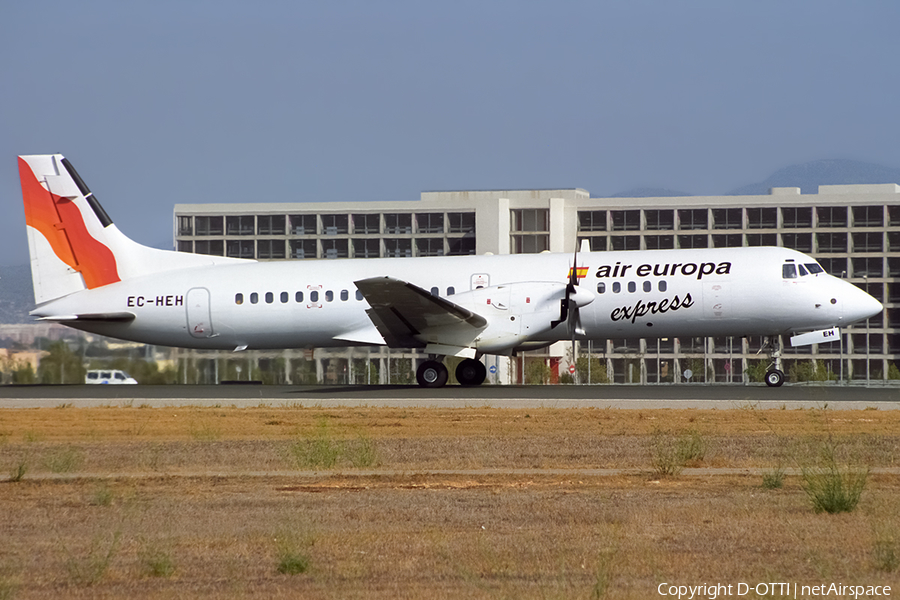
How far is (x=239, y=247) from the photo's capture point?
10762cm

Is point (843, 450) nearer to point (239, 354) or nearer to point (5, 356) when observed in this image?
point (239, 354)

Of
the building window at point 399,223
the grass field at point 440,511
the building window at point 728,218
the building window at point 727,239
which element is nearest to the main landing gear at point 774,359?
the grass field at point 440,511

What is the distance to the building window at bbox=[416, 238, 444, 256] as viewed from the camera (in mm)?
105250

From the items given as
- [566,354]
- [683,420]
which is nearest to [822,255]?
[566,354]

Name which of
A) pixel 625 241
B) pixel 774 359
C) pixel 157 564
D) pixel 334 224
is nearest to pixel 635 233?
pixel 625 241

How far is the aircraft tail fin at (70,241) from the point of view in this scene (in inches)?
1345

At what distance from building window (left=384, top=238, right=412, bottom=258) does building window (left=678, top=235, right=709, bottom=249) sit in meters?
27.3

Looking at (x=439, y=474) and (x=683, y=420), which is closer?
(x=439, y=474)

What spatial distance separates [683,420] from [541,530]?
1324 cm

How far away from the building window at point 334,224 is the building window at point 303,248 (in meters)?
1.92

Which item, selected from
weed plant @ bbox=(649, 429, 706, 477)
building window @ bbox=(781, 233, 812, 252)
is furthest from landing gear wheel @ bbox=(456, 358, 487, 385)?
building window @ bbox=(781, 233, 812, 252)

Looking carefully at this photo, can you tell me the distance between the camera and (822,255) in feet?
332

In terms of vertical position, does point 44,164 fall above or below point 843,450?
above

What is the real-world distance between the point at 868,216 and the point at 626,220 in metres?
23.4
